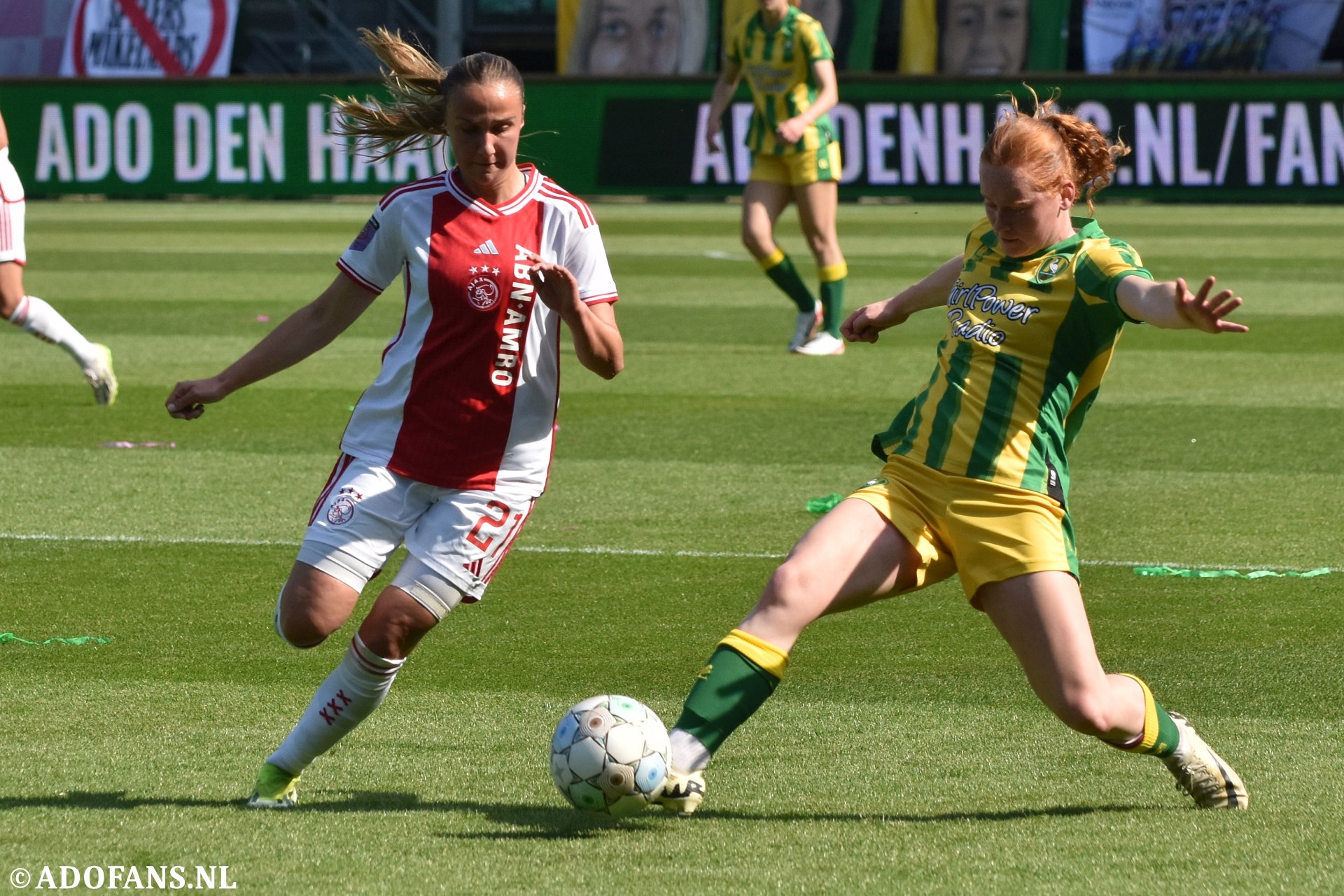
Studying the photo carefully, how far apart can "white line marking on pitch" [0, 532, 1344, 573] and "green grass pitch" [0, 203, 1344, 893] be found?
0.03 meters

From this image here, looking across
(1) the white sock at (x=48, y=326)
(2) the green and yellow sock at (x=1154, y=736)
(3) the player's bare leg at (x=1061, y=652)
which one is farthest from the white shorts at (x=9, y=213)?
(2) the green and yellow sock at (x=1154, y=736)

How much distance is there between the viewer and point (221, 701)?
5387 millimetres

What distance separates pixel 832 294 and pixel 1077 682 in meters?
9.05

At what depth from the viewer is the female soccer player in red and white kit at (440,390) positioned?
436 cm

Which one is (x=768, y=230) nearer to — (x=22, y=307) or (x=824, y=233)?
(x=824, y=233)

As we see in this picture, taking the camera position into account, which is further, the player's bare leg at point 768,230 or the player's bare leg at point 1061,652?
the player's bare leg at point 768,230

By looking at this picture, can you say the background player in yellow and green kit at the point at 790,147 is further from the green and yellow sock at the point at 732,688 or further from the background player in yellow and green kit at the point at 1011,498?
the green and yellow sock at the point at 732,688

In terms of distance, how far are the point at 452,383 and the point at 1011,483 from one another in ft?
4.23

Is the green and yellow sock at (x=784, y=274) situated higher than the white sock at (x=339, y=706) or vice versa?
the white sock at (x=339, y=706)

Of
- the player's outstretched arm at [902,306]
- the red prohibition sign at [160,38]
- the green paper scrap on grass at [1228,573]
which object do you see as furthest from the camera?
the red prohibition sign at [160,38]

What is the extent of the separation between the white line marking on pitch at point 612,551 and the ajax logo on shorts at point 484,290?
300 cm

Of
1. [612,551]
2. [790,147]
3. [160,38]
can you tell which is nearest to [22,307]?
[612,551]

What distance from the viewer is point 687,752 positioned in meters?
4.25

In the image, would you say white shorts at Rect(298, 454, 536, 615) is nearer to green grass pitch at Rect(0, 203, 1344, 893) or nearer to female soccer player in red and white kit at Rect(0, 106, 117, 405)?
green grass pitch at Rect(0, 203, 1344, 893)
